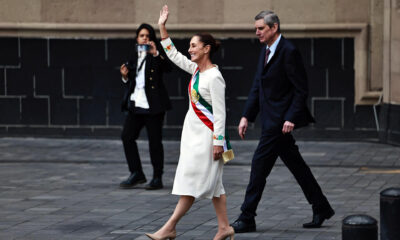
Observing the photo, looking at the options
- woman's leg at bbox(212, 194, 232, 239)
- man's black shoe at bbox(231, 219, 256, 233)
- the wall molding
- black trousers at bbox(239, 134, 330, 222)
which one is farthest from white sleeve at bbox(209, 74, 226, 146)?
the wall molding

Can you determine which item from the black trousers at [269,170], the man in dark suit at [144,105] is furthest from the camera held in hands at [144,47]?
the black trousers at [269,170]

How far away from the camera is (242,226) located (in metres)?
7.70

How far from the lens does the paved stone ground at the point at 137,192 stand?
787cm

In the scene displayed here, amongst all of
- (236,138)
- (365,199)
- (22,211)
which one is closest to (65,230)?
(22,211)

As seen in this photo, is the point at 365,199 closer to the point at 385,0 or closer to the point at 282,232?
the point at 282,232

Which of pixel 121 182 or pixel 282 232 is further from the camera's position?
pixel 121 182

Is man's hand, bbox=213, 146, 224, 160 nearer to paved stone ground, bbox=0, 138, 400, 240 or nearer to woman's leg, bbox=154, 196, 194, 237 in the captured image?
woman's leg, bbox=154, 196, 194, 237

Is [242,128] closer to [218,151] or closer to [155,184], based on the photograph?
[218,151]

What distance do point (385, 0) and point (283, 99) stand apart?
5983mm

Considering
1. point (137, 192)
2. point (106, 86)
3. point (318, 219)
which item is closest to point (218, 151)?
point (318, 219)

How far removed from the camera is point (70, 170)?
1148 cm

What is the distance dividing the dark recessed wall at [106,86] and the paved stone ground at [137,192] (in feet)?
0.88

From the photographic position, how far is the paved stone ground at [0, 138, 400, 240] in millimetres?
7871

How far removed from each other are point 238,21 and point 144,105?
410 centimetres
